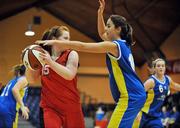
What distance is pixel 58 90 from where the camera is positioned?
147 inches

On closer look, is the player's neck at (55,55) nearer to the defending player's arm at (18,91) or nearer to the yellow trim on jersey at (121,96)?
the yellow trim on jersey at (121,96)

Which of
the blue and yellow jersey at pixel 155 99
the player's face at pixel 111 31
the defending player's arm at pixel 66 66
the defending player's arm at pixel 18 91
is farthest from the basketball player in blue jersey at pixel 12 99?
the player's face at pixel 111 31

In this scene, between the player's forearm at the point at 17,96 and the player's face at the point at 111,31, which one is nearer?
the player's face at the point at 111,31

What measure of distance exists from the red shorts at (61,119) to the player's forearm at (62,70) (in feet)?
1.30

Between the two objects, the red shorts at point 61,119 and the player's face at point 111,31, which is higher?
the player's face at point 111,31

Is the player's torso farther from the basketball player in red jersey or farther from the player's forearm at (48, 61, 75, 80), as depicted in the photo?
the player's forearm at (48, 61, 75, 80)

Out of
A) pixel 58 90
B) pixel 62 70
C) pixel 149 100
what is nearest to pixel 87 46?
pixel 62 70

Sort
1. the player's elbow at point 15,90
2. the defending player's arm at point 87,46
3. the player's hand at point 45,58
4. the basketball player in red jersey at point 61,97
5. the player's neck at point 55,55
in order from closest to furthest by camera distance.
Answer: the defending player's arm at point 87,46 → the player's hand at point 45,58 → the basketball player in red jersey at point 61,97 → the player's neck at point 55,55 → the player's elbow at point 15,90

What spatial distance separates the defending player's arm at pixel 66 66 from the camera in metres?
3.33

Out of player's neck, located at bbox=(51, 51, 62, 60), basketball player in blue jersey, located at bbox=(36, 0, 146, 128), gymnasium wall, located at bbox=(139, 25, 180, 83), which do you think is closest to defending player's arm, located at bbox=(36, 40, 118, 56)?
basketball player in blue jersey, located at bbox=(36, 0, 146, 128)

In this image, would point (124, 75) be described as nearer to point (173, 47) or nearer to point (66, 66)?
point (66, 66)

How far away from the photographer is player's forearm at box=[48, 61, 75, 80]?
3353 mm

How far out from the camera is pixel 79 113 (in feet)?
12.5

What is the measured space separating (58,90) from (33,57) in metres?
0.41
